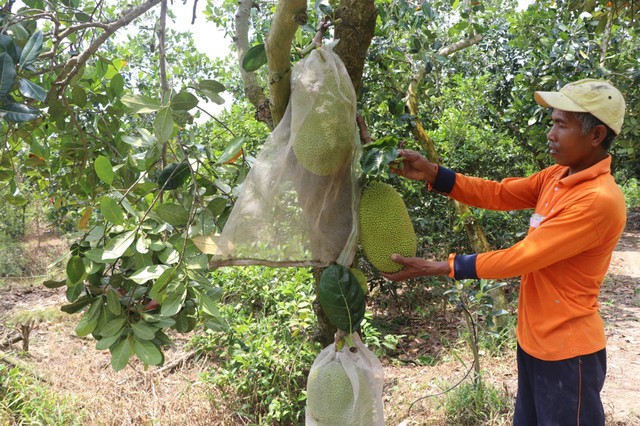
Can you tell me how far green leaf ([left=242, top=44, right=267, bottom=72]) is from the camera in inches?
44.8

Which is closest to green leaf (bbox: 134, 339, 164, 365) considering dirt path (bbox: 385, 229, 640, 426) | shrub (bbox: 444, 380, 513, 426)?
dirt path (bbox: 385, 229, 640, 426)

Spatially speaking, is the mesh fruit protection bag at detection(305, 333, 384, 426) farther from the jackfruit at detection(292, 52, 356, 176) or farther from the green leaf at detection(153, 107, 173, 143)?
the green leaf at detection(153, 107, 173, 143)

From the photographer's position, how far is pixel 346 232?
1167 millimetres

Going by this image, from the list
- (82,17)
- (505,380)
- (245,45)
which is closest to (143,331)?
(245,45)

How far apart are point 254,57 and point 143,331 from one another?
26.5 inches

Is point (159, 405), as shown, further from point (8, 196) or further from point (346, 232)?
point (346, 232)

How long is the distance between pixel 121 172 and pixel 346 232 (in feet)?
2.36

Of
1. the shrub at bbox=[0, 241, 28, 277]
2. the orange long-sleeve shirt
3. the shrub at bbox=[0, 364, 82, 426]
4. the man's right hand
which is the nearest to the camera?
the orange long-sleeve shirt

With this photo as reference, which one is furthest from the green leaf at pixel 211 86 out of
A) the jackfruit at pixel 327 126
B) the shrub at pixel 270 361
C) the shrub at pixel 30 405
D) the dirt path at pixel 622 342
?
the dirt path at pixel 622 342

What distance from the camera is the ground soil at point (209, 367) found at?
250cm

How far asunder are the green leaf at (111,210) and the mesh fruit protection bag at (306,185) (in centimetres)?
20

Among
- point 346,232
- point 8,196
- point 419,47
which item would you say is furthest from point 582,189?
point 8,196

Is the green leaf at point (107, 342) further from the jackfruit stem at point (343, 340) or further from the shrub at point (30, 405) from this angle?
the shrub at point (30, 405)

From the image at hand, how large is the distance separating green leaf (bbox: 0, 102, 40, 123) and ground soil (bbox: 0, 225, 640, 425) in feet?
5.51
